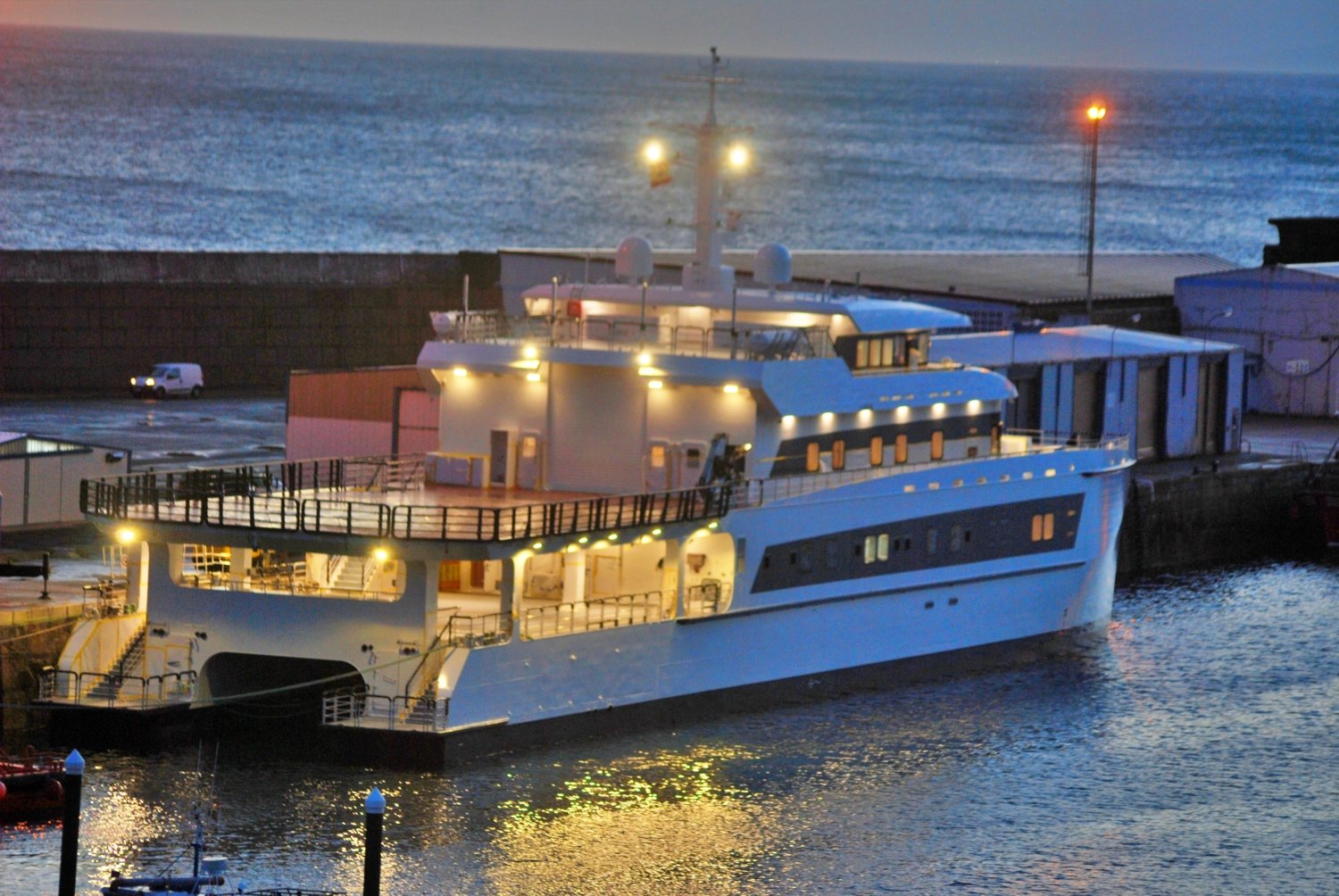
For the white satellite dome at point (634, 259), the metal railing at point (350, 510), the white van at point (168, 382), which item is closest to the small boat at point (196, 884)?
the metal railing at point (350, 510)

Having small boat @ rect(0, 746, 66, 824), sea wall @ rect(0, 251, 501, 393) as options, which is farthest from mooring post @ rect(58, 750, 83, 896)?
sea wall @ rect(0, 251, 501, 393)

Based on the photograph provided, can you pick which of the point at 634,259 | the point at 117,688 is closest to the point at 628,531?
the point at 634,259

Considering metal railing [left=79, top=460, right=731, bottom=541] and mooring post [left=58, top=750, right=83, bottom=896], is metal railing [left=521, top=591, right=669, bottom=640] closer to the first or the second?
metal railing [left=79, top=460, right=731, bottom=541]

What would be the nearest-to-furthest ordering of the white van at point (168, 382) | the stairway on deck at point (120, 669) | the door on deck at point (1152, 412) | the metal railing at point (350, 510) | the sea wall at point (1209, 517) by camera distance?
1. the stairway on deck at point (120, 669)
2. the metal railing at point (350, 510)
3. the sea wall at point (1209, 517)
4. the door on deck at point (1152, 412)
5. the white van at point (168, 382)

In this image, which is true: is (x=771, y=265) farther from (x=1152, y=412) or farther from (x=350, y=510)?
(x=1152, y=412)

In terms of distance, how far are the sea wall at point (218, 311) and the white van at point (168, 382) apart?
1.62m

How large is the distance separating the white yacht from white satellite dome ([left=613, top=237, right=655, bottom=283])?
65 millimetres

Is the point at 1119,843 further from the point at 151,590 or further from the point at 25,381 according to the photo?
the point at 25,381

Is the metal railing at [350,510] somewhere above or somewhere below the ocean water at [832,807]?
above

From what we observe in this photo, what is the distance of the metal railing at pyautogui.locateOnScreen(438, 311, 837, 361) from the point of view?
120 feet

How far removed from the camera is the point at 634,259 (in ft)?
129

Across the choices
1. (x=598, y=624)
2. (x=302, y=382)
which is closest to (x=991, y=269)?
(x=302, y=382)

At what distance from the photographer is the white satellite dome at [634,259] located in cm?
3925

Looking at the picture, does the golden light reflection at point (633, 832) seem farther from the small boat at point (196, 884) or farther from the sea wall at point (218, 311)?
the sea wall at point (218, 311)
